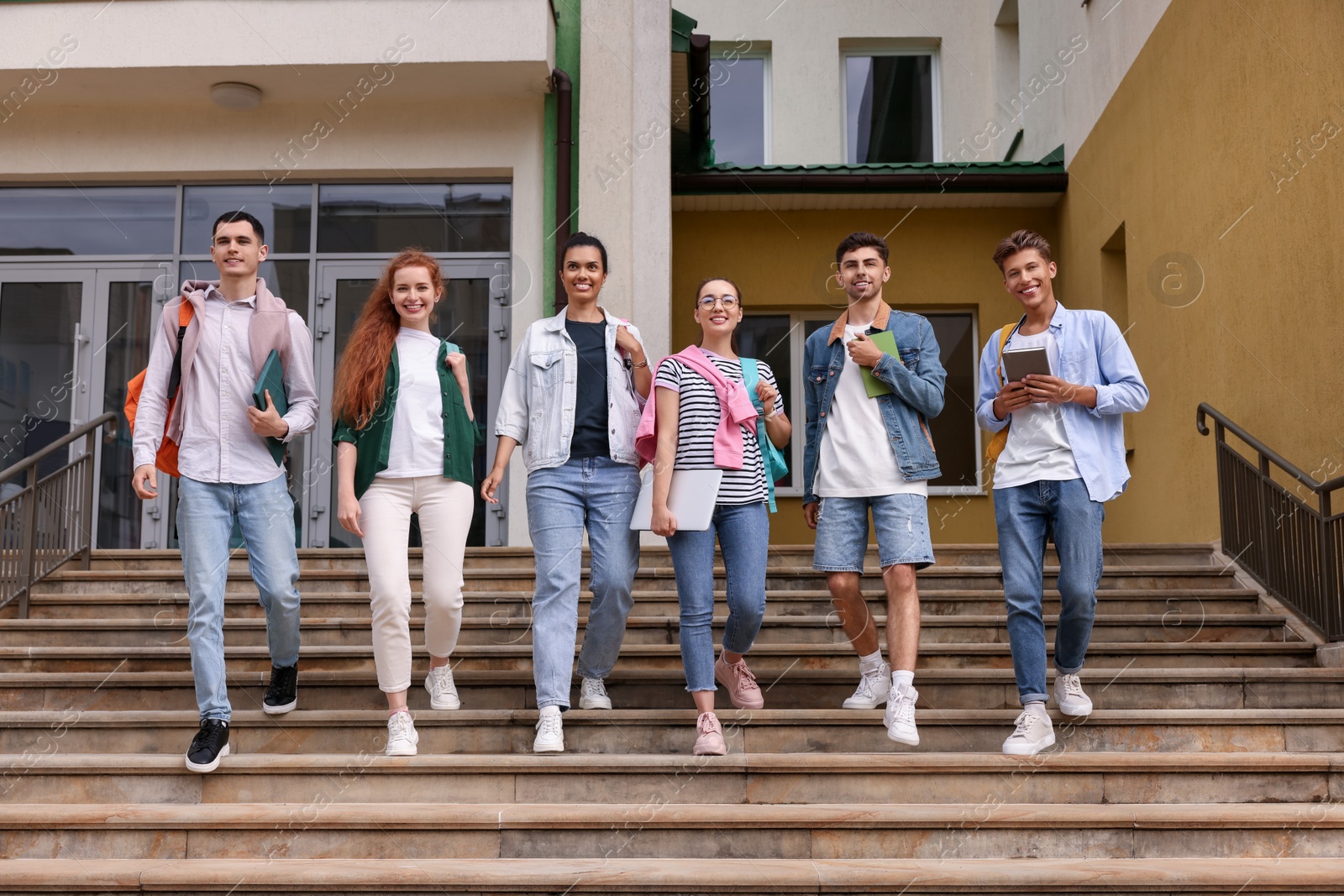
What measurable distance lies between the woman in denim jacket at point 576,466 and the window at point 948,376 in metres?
6.35

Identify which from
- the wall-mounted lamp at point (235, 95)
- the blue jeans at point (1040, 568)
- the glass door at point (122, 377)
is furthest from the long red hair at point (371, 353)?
the glass door at point (122, 377)

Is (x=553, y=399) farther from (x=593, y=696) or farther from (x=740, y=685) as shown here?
(x=740, y=685)

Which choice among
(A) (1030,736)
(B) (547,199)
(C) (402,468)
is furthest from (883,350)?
(B) (547,199)

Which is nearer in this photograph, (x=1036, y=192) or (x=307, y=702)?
(x=307, y=702)

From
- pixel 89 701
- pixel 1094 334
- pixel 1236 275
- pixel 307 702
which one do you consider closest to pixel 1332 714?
pixel 1094 334

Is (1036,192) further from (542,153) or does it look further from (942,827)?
(942,827)

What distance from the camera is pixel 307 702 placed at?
5.14m

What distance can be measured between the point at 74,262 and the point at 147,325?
31.0 inches

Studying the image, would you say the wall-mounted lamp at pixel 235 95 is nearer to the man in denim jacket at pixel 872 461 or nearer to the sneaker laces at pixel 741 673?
the man in denim jacket at pixel 872 461

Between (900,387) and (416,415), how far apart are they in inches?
72.5

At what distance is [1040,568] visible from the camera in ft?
14.9

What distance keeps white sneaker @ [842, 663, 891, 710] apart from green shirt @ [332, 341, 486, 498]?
173 cm

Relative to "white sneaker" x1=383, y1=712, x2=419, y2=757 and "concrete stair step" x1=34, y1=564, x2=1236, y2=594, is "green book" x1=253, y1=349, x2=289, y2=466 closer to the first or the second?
"white sneaker" x1=383, y1=712, x2=419, y2=757

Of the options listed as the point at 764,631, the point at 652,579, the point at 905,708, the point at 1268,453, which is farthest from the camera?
the point at 652,579
